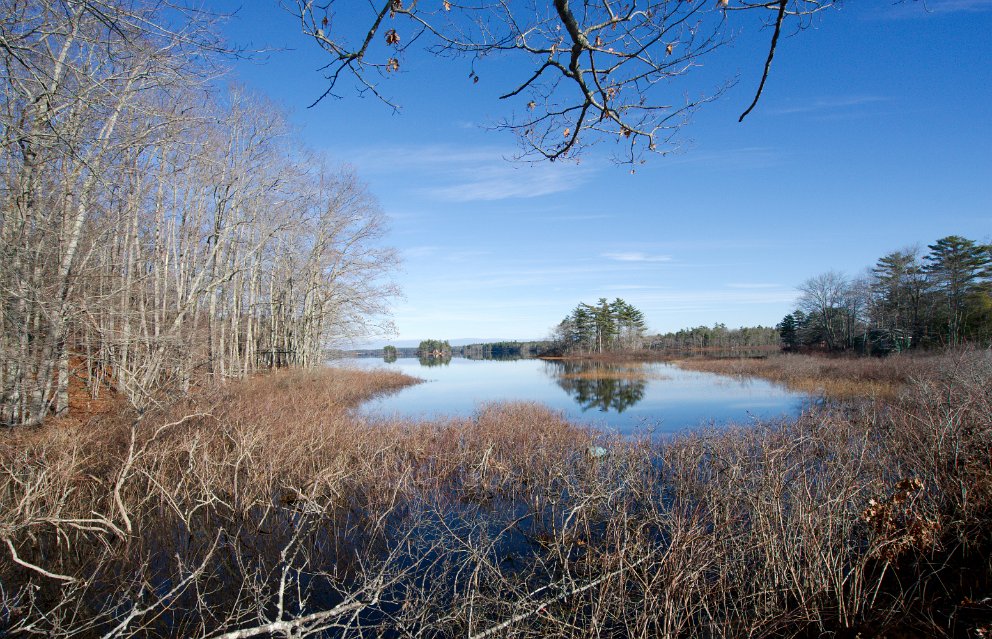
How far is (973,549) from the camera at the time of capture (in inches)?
150

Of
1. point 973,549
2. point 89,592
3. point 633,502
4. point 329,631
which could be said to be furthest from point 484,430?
point 973,549

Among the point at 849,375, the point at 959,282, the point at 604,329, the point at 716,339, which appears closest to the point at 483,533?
the point at 849,375

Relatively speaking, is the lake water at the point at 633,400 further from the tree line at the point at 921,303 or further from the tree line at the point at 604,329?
the tree line at the point at 604,329

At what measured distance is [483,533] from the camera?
5254 mm

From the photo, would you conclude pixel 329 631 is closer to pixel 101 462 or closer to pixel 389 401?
pixel 101 462

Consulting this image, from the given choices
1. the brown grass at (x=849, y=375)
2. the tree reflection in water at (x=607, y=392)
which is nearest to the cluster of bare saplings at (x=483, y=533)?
the tree reflection in water at (x=607, y=392)

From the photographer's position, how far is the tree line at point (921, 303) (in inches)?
1214

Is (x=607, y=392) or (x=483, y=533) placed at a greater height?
(x=483, y=533)

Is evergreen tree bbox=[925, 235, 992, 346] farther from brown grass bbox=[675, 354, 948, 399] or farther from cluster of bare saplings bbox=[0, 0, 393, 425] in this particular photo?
cluster of bare saplings bbox=[0, 0, 393, 425]

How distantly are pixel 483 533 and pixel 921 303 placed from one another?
1747 inches

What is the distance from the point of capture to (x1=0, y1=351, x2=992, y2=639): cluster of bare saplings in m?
3.34

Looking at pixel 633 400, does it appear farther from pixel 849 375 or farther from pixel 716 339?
pixel 716 339

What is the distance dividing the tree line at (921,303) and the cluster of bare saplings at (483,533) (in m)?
29.8

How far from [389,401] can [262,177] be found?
429 inches
